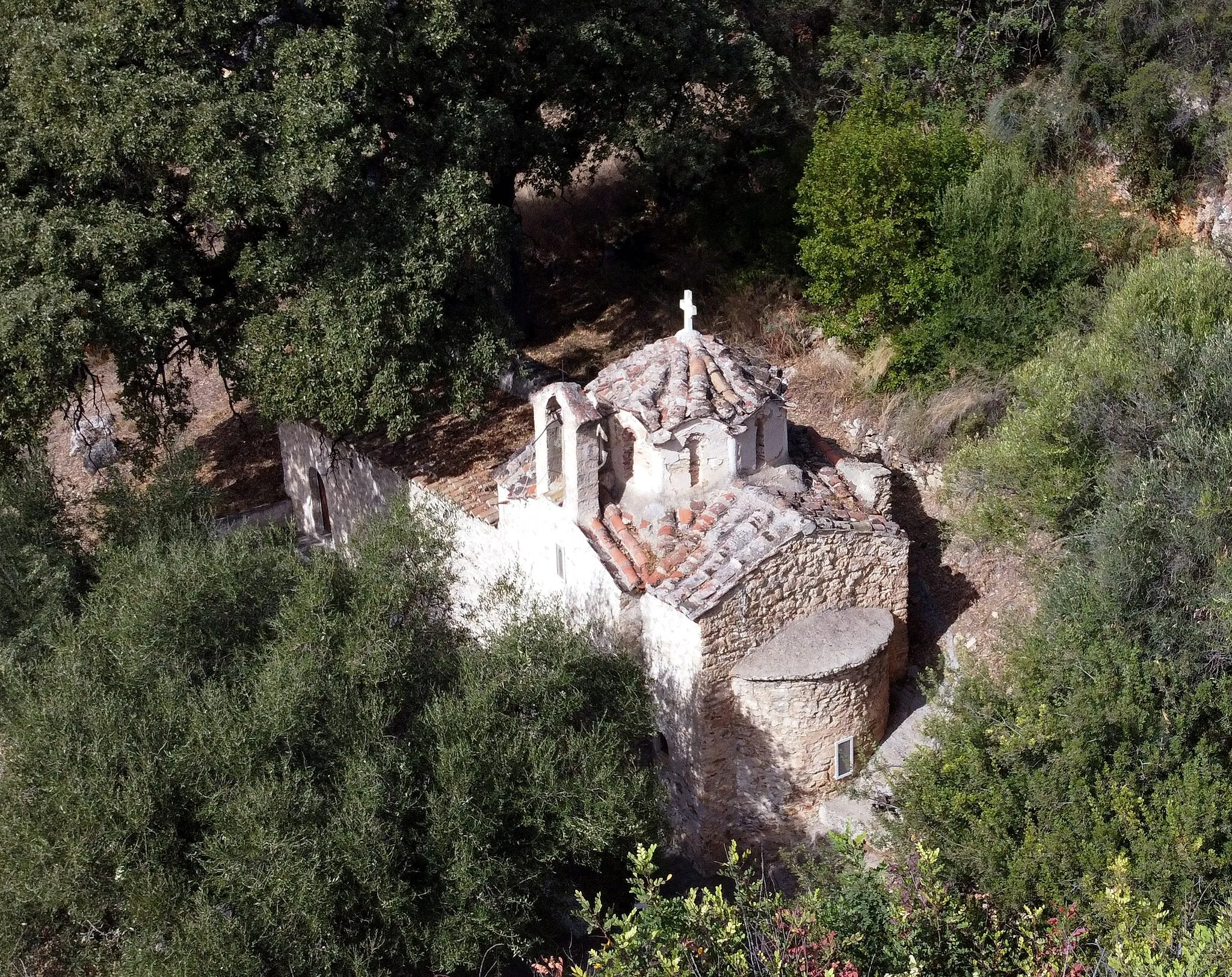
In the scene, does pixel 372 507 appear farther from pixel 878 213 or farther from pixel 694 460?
pixel 878 213

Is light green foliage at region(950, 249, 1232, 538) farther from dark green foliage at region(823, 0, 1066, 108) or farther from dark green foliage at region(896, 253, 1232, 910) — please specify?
dark green foliage at region(823, 0, 1066, 108)

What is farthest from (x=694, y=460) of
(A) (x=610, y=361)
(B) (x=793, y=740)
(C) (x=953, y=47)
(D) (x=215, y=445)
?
(D) (x=215, y=445)

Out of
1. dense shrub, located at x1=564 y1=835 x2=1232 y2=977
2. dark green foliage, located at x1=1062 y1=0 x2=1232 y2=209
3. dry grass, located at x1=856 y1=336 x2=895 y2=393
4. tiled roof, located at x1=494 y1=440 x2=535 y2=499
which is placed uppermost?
dark green foliage, located at x1=1062 y1=0 x2=1232 y2=209

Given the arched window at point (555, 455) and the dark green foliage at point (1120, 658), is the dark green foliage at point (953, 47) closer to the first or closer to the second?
the dark green foliage at point (1120, 658)

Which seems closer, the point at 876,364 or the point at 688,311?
the point at 688,311

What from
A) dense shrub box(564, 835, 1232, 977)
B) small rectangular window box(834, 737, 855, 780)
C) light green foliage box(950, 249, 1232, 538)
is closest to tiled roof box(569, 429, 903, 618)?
light green foliage box(950, 249, 1232, 538)

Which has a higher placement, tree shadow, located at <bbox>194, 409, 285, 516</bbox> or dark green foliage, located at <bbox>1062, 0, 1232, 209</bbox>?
dark green foliage, located at <bbox>1062, 0, 1232, 209</bbox>
